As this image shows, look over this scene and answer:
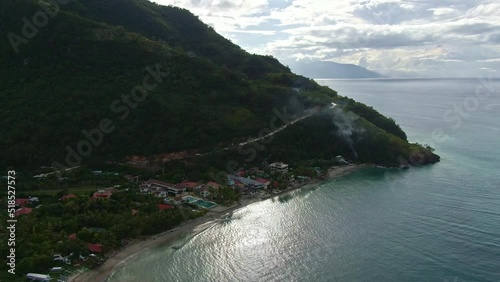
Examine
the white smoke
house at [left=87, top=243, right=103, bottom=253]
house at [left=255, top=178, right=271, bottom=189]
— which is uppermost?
the white smoke

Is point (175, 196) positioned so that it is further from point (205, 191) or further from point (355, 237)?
point (355, 237)

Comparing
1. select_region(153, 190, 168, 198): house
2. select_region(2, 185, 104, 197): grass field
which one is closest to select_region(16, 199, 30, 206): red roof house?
select_region(2, 185, 104, 197): grass field

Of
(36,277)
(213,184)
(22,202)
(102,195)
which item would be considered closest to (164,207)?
(102,195)

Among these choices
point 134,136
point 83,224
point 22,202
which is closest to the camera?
point 83,224

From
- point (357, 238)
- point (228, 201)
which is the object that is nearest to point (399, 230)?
point (357, 238)

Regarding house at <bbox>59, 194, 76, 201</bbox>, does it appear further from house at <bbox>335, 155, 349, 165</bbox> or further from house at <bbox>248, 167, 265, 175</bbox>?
house at <bbox>335, 155, 349, 165</bbox>
